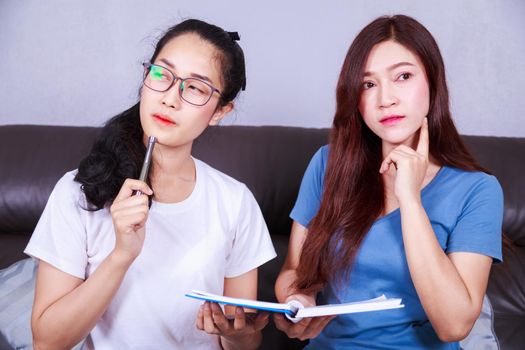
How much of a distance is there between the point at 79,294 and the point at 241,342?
41cm

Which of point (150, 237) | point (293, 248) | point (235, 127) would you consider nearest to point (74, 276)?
point (150, 237)

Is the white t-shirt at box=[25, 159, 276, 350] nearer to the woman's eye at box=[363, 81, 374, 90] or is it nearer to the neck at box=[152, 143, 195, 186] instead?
the neck at box=[152, 143, 195, 186]

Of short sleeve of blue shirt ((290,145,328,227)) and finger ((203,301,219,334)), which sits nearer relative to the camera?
finger ((203,301,219,334))

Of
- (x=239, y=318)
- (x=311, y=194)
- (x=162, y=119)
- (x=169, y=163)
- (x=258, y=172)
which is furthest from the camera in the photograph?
(x=258, y=172)

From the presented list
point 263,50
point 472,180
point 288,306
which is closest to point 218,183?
point 288,306

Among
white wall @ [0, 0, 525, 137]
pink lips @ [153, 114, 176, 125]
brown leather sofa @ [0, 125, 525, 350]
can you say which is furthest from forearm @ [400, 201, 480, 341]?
white wall @ [0, 0, 525, 137]

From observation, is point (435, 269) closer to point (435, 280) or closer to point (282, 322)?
point (435, 280)

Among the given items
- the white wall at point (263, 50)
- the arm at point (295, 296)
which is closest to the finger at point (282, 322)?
the arm at point (295, 296)

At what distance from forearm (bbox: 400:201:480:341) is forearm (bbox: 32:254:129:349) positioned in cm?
60

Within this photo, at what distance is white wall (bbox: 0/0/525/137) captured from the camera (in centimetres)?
234

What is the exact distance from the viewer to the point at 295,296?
1.44 metres

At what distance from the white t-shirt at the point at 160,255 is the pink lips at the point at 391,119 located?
1.31 feet

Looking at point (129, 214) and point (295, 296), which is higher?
point (129, 214)

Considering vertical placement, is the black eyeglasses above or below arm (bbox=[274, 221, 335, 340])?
above
